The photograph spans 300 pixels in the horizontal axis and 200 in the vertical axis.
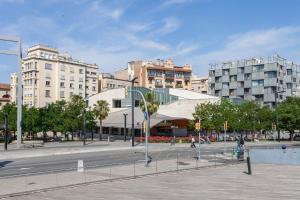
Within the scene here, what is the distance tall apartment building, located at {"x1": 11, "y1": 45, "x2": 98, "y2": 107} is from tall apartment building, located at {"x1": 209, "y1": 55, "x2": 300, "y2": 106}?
43.4 meters

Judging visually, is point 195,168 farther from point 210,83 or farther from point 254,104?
point 210,83

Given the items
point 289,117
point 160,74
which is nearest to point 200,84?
point 160,74

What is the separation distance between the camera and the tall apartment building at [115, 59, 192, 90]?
481ft

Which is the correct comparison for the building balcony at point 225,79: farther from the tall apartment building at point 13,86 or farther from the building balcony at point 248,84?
the tall apartment building at point 13,86

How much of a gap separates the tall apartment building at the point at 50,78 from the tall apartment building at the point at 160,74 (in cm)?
1988

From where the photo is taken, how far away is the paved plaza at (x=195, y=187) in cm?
1908

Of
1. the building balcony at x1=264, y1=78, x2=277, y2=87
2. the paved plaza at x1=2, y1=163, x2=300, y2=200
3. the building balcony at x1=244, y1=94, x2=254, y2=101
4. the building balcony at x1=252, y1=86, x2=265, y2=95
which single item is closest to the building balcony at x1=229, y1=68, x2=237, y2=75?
the building balcony at x1=244, y1=94, x2=254, y2=101

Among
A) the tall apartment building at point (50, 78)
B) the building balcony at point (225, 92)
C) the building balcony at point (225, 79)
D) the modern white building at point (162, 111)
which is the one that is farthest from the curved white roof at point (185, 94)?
the building balcony at point (225, 79)

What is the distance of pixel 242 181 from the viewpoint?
79.2ft

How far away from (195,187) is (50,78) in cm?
10766

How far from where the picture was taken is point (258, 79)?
131625 mm

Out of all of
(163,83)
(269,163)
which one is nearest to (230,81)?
(163,83)

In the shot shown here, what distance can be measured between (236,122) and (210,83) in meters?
67.1

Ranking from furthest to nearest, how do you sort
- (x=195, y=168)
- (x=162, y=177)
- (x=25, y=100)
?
(x=25, y=100) < (x=195, y=168) < (x=162, y=177)
